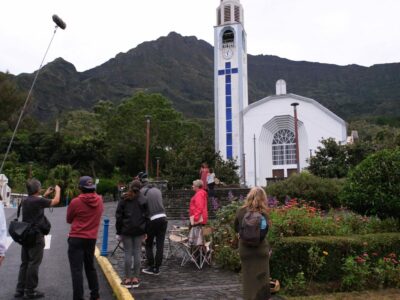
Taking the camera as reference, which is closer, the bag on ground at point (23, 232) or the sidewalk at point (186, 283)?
the bag on ground at point (23, 232)

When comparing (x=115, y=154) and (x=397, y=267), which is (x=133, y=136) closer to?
(x=115, y=154)

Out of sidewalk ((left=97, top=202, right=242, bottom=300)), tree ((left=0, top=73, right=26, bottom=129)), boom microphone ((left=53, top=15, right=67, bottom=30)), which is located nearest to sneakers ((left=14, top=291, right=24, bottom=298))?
sidewalk ((left=97, top=202, right=242, bottom=300))

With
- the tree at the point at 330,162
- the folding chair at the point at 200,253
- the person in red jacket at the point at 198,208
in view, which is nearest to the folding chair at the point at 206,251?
the folding chair at the point at 200,253

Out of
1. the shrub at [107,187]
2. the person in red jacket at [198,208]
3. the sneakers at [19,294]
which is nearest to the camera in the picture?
the sneakers at [19,294]

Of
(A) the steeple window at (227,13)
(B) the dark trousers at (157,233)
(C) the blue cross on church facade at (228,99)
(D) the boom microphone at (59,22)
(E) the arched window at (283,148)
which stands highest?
(A) the steeple window at (227,13)

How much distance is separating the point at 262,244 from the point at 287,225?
97.0 inches

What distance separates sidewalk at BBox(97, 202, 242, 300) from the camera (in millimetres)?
6371

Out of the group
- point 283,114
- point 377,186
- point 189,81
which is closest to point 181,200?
point 377,186

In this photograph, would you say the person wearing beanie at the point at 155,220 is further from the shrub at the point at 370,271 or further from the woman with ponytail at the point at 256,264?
the shrub at the point at 370,271

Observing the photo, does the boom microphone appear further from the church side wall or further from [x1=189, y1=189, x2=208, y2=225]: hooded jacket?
the church side wall

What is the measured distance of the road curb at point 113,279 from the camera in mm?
6137

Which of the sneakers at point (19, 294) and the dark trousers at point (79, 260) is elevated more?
the dark trousers at point (79, 260)

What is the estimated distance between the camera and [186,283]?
7.18 meters

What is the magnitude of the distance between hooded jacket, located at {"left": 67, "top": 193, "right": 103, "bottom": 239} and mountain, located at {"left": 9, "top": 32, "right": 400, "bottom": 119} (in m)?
115
